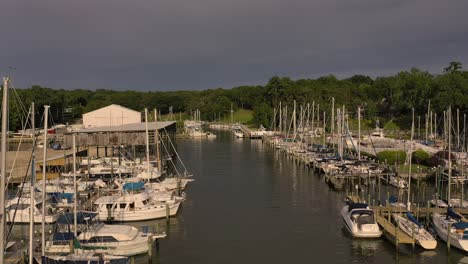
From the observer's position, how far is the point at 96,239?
33.7 m

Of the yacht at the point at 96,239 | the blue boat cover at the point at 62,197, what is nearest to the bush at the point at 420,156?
the yacht at the point at 96,239

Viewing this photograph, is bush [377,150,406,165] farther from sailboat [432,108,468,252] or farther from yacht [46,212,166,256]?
yacht [46,212,166,256]

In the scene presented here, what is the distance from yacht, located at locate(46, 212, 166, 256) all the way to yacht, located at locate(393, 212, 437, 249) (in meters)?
18.2

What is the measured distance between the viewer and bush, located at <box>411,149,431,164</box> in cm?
6810

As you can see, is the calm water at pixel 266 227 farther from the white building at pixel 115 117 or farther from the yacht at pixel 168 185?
the white building at pixel 115 117

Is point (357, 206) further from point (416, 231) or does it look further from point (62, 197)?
point (62, 197)

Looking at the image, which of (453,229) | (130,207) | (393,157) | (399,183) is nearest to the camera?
(453,229)

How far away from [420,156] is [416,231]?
113 ft

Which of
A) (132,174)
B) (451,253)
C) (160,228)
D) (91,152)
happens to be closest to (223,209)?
(160,228)

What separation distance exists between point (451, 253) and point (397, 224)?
15.6 ft

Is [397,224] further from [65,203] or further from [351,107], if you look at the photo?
[351,107]

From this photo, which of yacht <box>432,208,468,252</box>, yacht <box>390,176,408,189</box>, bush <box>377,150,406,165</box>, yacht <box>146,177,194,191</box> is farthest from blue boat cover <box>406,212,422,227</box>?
bush <box>377,150,406,165</box>

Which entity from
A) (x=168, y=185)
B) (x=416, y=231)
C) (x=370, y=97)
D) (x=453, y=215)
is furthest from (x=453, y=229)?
(x=370, y=97)

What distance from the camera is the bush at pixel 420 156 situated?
68.1 meters
